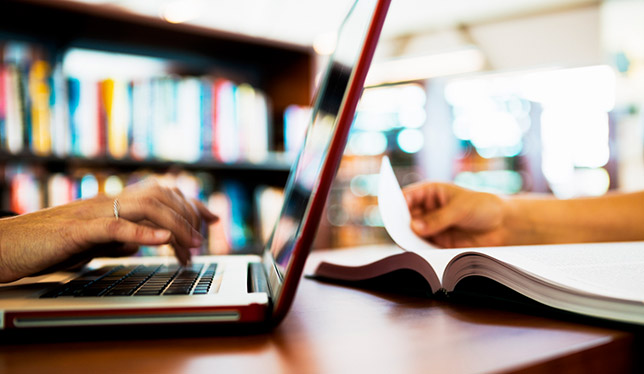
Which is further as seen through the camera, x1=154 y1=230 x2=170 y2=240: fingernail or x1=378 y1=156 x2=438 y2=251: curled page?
x1=378 y1=156 x2=438 y2=251: curled page

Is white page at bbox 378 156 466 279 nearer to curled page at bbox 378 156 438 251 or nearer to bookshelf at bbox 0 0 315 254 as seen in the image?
curled page at bbox 378 156 438 251

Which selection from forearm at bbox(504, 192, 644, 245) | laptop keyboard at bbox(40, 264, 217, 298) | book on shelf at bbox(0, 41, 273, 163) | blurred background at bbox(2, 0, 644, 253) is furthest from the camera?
blurred background at bbox(2, 0, 644, 253)

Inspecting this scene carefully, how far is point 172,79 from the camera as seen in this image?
1.70 meters

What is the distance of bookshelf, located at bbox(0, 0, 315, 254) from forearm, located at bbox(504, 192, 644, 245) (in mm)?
1145

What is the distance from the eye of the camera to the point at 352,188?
19.9ft

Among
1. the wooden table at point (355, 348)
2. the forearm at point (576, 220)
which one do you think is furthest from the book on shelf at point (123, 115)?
the wooden table at point (355, 348)

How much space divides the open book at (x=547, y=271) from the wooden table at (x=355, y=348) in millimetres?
22

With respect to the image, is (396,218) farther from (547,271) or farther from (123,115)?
(123,115)

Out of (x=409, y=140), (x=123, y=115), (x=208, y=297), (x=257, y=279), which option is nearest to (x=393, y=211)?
(x=257, y=279)

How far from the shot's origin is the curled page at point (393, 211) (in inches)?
23.9

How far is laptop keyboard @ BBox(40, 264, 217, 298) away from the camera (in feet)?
1.48

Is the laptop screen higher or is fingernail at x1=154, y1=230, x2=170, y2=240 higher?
the laptop screen

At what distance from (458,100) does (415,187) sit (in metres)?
5.12

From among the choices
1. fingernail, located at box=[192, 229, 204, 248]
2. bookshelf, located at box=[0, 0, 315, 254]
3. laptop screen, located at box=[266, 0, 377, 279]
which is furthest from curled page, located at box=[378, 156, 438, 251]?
bookshelf, located at box=[0, 0, 315, 254]
